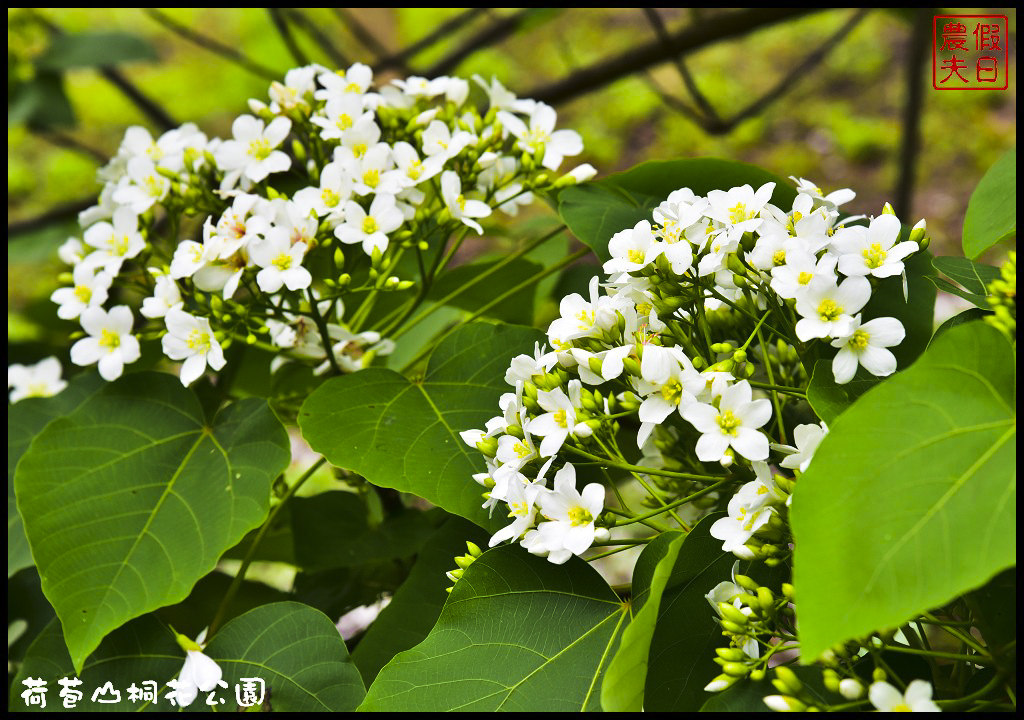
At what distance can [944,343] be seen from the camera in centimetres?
65

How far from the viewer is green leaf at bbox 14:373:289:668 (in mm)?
924

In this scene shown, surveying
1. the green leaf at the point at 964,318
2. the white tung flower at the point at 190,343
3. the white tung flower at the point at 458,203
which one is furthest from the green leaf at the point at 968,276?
the white tung flower at the point at 190,343

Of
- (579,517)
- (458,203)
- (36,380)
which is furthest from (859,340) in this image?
(36,380)

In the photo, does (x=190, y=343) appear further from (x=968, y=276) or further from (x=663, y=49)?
(x=663, y=49)

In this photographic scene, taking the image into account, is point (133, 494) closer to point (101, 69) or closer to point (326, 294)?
point (326, 294)

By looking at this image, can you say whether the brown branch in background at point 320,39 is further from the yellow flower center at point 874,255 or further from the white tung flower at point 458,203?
the yellow flower center at point 874,255

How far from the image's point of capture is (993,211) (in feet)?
3.05

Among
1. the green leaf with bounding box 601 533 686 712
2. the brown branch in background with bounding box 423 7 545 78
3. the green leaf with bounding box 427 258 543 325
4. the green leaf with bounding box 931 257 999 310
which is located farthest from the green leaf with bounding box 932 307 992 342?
the brown branch in background with bounding box 423 7 545 78

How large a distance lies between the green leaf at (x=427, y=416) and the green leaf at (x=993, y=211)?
48cm

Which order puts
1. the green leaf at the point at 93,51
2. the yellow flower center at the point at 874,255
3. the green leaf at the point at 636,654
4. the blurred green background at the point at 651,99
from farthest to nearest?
1. the blurred green background at the point at 651,99
2. the green leaf at the point at 93,51
3. the yellow flower center at the point at 874,255
4. the green leaf at the point at 636,654

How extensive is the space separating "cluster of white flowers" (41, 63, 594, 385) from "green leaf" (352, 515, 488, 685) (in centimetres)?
27

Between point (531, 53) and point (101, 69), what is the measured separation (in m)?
3.06

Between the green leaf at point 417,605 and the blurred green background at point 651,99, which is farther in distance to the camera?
the blurred green background at point 651,99

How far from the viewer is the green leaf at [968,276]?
0.84 metres
